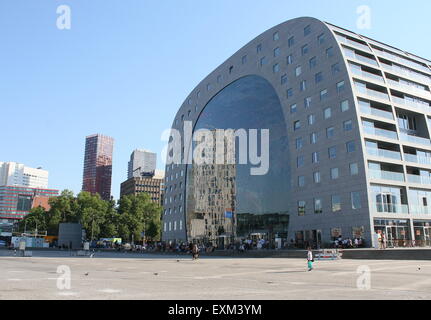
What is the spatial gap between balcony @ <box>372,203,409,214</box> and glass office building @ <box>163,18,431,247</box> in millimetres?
138

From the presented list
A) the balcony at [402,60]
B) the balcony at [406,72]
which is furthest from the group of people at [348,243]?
the balcony at [402,60]

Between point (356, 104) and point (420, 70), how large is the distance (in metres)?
19.9

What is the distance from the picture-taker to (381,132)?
49.5m

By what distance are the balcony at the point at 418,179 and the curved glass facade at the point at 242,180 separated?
1571 cm

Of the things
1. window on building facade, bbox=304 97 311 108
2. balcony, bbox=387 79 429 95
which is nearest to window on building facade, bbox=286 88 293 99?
window on building facade, bbox=304 97 311 108

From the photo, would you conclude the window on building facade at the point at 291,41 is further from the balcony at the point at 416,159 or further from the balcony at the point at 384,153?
the balcony at the point at 416,159

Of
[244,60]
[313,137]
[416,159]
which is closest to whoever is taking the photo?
[416,159]

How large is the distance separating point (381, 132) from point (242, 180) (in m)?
24.2

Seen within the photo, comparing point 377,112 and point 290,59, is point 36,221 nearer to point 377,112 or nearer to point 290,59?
point 290,59

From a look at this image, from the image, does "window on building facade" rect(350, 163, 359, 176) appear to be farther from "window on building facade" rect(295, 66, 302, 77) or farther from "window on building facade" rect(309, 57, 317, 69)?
"window on building facade" rect(295, 66, 302, 77)

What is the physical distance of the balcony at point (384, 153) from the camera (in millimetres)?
47562

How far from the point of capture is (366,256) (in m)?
35.4

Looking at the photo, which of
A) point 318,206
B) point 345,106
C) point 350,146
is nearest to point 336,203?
point 318,206
